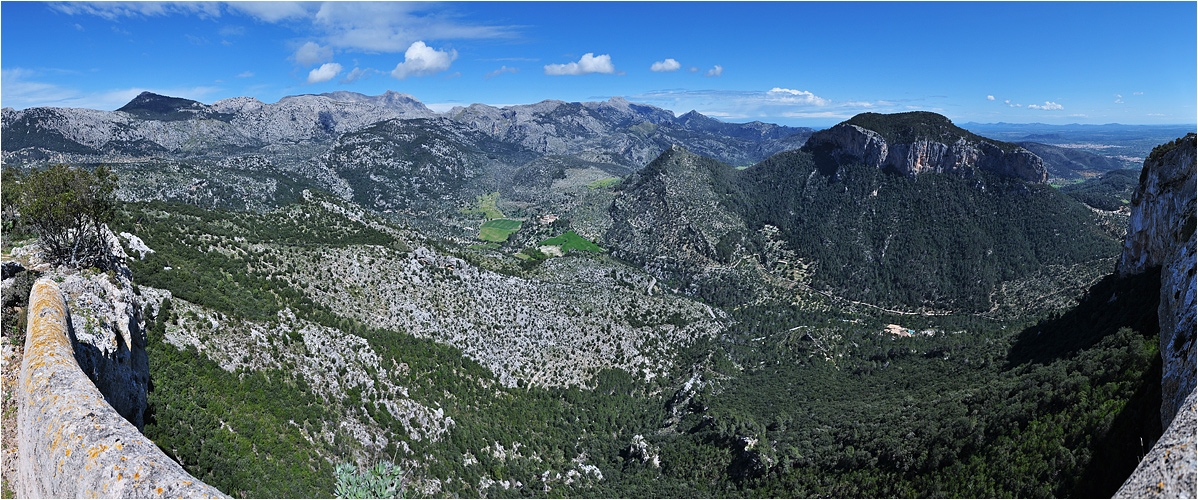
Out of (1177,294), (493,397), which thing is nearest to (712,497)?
(493,397)

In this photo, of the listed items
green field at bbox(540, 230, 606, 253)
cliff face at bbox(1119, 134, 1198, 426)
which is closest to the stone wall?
cliff face at bbox(1119, 134, 1198, 426)

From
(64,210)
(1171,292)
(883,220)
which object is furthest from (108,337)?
(883,220)

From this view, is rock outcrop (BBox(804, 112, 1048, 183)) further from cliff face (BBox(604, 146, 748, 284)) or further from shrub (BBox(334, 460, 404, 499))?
shrub (BBox(334, 460, 404, 499))

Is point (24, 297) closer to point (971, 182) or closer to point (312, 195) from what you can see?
point (312, 195)

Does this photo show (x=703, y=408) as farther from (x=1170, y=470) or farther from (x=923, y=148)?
(x=923, y=148)

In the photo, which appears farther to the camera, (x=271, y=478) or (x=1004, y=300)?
(x=1004, y=300)
